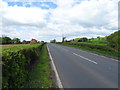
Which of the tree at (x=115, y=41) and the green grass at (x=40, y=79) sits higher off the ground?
the tree at (x=115, y=41)

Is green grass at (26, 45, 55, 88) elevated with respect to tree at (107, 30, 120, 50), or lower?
lower

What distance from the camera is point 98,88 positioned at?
453 cm

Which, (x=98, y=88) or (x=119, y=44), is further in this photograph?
(x=119, y=44)

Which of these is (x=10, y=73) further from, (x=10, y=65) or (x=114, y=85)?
(x=114, y=85)

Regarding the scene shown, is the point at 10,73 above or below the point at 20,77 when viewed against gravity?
above

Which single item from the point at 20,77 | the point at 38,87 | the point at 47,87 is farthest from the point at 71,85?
the point at 20,77

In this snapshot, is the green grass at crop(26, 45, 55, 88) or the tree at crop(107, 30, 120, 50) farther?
the tree at crop(107, 30, 120, 50)

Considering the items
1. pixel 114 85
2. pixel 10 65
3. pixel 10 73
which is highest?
pixel 10 65

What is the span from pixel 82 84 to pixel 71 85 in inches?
21.3

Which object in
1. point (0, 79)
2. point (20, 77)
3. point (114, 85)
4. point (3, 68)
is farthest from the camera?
point (114, 85)

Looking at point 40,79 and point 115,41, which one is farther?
point 115,41

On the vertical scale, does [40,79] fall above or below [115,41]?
below

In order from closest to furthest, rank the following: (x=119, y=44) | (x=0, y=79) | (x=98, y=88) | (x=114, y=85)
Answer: (x=0, y=79), (x=98, y=88), (x=114, y=85), (x=119, y=44)

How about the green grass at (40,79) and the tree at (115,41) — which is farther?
the tree at (115,41)
